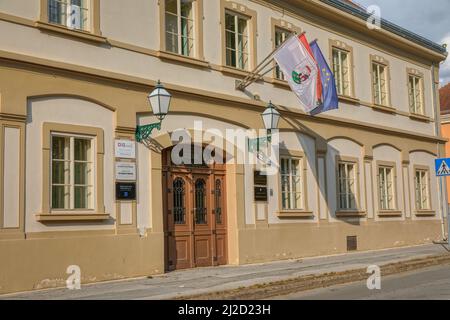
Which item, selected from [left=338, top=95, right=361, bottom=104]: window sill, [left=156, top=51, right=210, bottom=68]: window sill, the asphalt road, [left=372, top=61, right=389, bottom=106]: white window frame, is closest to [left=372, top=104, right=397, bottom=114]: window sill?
[left=372, top=61, right=389, bottom=106]: white window frame

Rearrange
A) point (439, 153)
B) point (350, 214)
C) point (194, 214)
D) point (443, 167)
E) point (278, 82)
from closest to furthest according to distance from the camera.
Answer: point (194, 214) → point (278, 82) → point (443, 167) → point (350, 214) → point (439, 153)

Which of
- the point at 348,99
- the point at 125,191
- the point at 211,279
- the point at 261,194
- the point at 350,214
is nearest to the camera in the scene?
the point at 211,279

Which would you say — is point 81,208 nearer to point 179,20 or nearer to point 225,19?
point 179,20

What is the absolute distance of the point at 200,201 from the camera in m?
14.2

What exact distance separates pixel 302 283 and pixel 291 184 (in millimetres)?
5353

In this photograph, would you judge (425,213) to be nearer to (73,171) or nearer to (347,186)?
(347,186)

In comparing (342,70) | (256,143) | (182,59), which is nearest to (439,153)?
(342,70)

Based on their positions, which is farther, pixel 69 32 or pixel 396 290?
pixel 69 32

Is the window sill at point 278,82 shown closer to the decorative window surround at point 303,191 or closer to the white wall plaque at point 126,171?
the decorative window surround at point 303,191

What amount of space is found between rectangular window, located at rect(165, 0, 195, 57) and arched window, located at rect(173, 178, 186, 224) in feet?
9.73

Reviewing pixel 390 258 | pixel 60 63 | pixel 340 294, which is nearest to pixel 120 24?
pixel 60 63

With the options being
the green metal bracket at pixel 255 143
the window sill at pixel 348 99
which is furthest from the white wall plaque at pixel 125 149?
the window sill at pixel 348 99

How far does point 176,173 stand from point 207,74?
248 centimetres

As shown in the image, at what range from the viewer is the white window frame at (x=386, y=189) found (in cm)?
2006
